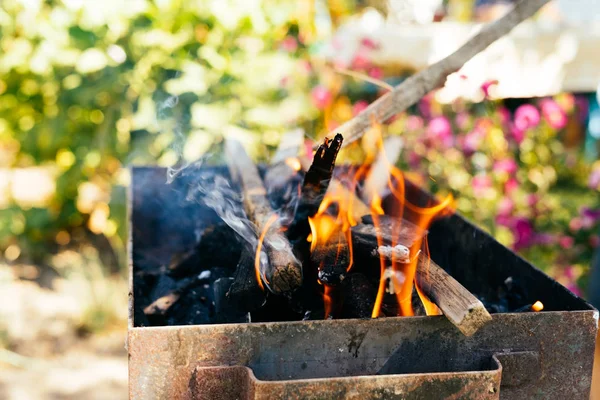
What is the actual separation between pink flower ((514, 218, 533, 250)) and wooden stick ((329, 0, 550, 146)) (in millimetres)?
1884

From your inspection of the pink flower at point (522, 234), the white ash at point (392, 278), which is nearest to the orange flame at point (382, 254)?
the white ash at point (392, 278)

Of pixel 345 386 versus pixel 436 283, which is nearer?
pixel 345 386

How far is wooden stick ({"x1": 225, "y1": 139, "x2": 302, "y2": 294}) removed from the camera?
147 cm

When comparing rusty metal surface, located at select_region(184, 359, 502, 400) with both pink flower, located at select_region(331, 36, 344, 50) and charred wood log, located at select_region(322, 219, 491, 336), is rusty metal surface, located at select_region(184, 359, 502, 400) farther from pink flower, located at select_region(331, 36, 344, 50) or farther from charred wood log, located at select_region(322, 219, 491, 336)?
pink flower, located at select_region(331, 36, 344, 50)

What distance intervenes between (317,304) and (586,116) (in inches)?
223

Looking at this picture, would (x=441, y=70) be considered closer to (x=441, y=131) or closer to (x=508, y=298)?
(x=508, y=298)

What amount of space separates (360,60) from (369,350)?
3.26 m

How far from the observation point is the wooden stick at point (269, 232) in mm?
1473

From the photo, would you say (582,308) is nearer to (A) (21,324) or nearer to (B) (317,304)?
(B) (317,304)

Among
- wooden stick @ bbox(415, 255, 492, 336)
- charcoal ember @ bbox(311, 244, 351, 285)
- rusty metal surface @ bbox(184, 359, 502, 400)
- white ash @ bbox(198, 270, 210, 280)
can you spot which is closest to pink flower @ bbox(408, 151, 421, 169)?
white ash @ bbox(198, 270, 210, 280)

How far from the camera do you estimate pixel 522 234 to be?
3.71 m

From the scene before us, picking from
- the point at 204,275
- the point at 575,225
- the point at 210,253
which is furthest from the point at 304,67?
the point at 204,275

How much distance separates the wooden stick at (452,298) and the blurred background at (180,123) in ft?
4.87

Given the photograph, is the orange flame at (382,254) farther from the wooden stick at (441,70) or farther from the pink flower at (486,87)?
the pink flower at (486,87)
